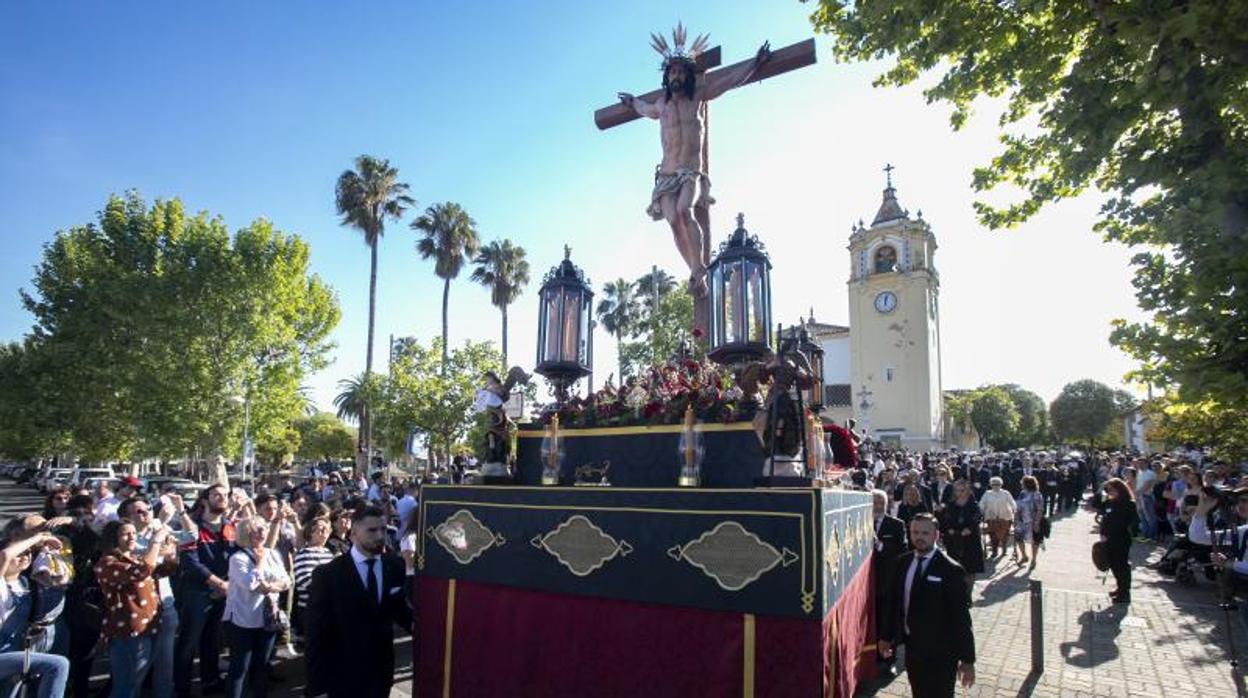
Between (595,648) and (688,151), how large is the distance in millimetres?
6504

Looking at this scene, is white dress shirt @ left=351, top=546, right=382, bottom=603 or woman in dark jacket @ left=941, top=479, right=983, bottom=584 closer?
white dress shirt @ left=351, top=546, right=382, bottom=603

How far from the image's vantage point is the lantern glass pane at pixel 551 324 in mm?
7695

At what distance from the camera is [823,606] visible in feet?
13.7

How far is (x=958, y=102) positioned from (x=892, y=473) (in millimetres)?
8935

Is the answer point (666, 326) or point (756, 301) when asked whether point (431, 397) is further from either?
point (756, 301)

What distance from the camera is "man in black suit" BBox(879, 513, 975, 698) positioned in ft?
17.6

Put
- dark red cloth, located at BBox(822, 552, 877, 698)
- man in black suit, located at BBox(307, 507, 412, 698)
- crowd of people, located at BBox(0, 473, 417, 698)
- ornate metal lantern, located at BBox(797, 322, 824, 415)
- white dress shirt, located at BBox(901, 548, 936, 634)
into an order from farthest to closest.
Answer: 1. ornate metal lantern, located at BBox(797, 322, 824, 415)
2. white dress shirt, located at BBox(901, 548, 936, 634)
3. crowd of people, located at BBox(0, 473, 417, 698)
4. man in black suit, located at BBox(307, 507, 412, 698)
5. dark red cloth, located at BBox(822, 552, 877, 698)

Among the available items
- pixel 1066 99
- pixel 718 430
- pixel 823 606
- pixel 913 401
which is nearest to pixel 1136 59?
pixel 1066 99

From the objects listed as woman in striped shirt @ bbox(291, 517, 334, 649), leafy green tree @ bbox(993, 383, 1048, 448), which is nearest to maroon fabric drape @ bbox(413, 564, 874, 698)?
woman in striped shirt @ bbox(291, 517, 334, 649)

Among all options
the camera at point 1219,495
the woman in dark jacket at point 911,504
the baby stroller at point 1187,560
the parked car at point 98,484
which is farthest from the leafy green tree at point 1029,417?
the parked car at point 98,484

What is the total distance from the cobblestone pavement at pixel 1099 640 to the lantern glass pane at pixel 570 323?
481 cm

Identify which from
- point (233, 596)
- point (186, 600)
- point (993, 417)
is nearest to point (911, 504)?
point (233, 596)

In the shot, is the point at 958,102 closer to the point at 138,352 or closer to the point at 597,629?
the point at 597,629

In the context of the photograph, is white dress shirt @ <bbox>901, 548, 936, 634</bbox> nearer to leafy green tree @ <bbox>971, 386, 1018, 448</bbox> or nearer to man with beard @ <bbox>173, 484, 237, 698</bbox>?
man with beard @ <bbox>173, 484, 237, 698</bbox>
